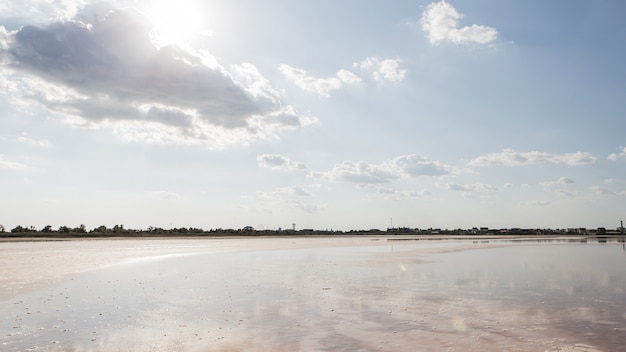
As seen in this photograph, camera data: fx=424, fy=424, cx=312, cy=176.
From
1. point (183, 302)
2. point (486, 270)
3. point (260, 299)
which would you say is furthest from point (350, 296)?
point (486, 270)

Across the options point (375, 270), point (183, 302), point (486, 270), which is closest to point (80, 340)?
point (183, 302)

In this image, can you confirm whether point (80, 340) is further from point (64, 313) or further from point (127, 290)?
point (127, 290)

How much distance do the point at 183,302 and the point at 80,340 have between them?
224 inches

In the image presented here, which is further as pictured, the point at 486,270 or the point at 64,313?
the point at 486,270

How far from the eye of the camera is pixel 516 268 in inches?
1158

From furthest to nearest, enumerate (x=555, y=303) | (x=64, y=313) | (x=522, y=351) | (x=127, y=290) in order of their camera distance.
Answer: (x=127, y=290), (x=555, y=303), (x=64, y=313), (x=522, y=351)

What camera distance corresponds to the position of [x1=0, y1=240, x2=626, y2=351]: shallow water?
10.9m

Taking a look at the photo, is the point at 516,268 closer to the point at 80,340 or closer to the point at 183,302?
the point at 183,302

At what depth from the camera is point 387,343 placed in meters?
10.8

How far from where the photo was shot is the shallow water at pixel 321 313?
35.9 ft

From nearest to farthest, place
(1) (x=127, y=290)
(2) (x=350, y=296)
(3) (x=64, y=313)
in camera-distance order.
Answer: (3) (x=64, y=313), (2) (x=350, y=296), (1) (x=127, y=290)

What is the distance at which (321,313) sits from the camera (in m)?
14.6

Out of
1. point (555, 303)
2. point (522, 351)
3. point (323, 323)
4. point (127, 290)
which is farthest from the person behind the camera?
point (127, 290)

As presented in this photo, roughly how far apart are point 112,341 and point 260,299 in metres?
6.90
